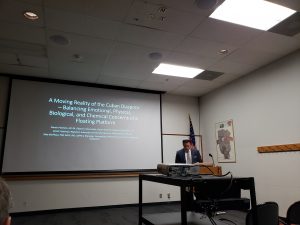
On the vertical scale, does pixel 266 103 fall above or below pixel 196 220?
above

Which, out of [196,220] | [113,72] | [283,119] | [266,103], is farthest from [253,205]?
[113,72]

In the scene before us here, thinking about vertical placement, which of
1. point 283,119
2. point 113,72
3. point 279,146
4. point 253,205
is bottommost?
point 253,205

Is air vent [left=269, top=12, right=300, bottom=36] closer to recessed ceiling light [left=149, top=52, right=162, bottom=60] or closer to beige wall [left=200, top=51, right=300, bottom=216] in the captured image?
beige wall [left=200, top=51, right=300, bottom=216]

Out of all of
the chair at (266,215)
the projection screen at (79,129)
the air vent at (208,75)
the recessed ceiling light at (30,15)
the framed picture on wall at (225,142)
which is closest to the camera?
Result: the chair at (266,215)

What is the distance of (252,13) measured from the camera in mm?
3037

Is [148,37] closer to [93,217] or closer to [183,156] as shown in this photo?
[183,156]

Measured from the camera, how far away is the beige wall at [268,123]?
396cm

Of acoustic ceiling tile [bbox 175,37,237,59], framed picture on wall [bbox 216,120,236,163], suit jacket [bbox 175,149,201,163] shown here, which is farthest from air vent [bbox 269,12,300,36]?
suit jacket [bbox 175,149,201,163]

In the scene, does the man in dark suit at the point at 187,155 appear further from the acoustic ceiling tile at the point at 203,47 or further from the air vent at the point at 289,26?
the air vent at the point at 289,26

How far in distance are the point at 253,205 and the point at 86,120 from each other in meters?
4.19

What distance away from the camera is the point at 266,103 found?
4512 mm

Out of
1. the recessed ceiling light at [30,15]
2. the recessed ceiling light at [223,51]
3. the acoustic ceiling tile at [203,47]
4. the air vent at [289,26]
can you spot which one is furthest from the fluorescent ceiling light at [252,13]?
the recessed ceiling light at [30,15]

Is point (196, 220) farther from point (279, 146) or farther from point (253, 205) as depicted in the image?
point (279, 146)

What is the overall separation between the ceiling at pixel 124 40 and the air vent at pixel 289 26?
→ 92 millimetres
